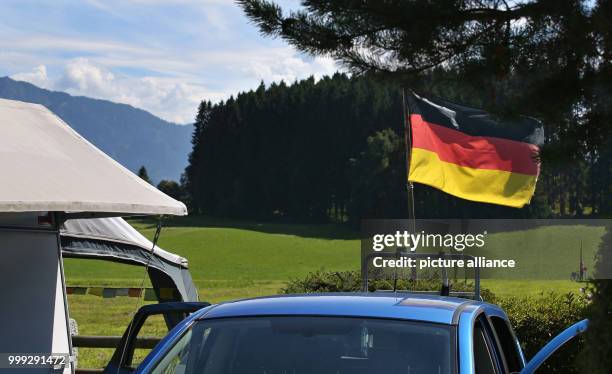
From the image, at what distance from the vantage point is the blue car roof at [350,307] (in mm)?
4949

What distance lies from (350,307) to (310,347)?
1.13 ft

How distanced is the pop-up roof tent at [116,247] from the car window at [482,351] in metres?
6.41

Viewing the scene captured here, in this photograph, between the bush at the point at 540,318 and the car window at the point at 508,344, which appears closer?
the car window at the point at 508,344

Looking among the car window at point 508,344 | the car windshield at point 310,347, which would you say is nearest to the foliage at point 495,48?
the car window at point 508,344

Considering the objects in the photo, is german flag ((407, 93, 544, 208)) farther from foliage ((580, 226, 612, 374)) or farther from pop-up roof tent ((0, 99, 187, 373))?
foliage ((580, 226, 612, 374))

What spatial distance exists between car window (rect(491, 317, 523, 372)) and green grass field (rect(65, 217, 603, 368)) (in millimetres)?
9954

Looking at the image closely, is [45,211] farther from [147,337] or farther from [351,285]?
[351,285]

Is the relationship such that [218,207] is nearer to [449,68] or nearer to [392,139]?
[392,139]

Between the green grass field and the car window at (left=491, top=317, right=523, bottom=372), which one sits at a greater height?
the car window at (left=491, top=317, right=523, bottom=372)

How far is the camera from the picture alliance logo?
14438mm

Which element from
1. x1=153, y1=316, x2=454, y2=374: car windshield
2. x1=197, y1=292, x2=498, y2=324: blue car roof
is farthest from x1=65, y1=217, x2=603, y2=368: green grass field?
x1=153, y1=316, x2=454, y2=374: car windshield

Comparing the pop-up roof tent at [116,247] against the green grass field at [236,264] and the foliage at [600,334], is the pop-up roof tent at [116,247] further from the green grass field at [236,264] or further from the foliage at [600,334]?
the foliage at [600,334]

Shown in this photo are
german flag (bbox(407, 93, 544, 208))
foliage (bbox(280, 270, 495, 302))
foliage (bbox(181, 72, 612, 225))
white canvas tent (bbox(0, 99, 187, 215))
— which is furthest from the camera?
foliage (bbox(181, 72, 612, 225))

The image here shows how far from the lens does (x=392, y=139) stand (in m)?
104
